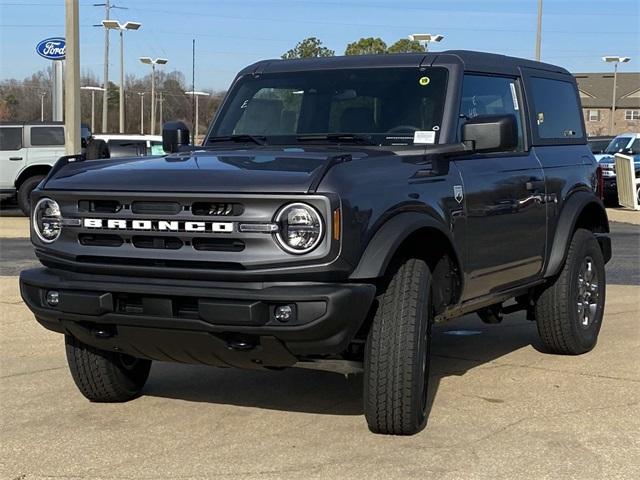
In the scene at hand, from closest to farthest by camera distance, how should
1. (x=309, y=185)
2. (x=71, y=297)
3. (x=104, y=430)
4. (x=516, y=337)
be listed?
(x=309, y=185) < (x=71, y=297) < (x=104, y=430) < (x=516, y=337)

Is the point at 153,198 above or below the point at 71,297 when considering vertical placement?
above

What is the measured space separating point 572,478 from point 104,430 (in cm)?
235

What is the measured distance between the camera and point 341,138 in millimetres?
5785

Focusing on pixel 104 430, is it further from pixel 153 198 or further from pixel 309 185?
pixel 309 185

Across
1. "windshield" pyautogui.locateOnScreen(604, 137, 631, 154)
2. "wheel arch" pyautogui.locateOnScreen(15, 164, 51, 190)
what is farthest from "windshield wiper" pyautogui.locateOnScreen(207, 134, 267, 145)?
"windshield" pyautogui.locateOnScreen(604, 137, 631, 154)

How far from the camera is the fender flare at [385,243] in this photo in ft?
14.7

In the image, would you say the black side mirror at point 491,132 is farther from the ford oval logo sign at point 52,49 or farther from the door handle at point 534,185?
the ford oval logo sign at point 52,49

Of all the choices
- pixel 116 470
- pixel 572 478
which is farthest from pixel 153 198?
pixel 572 478

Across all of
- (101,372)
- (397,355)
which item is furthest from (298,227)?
(101,372)

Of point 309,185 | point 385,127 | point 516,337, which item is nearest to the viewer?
point 309,185

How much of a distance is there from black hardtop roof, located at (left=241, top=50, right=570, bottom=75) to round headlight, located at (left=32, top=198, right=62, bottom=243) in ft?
6.90

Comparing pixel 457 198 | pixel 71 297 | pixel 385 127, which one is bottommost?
pixel 71 297

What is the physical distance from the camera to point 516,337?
7848mm

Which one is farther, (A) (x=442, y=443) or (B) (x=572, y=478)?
(A) (x=442, y=443)
